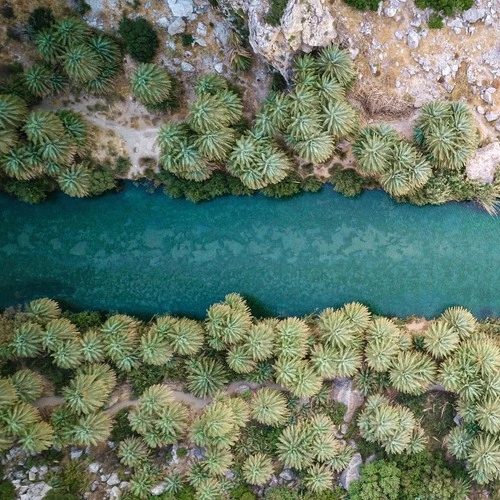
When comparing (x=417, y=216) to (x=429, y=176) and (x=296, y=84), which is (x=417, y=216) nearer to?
(x=429, y=176)

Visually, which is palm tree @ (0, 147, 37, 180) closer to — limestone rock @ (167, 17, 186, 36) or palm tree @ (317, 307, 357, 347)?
limestone rock @ (167, 17, 186, 36)

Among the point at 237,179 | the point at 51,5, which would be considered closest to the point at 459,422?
the point at 237,179

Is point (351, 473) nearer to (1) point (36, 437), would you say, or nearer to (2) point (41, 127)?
(1) point (36, 437)

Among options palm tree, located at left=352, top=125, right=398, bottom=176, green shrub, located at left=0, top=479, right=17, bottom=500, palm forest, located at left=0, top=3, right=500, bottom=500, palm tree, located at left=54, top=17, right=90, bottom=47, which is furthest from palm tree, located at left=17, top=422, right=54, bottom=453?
palm tree, located at left=352, top=125, right=398, bottom=176

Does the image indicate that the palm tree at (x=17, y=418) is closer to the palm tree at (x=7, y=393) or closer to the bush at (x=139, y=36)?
the palm tree at (x=7, y=393)

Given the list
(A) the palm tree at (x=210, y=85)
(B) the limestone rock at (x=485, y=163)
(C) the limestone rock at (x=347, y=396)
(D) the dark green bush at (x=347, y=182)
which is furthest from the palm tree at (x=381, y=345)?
(A) the palm tree at (x=210, y=85)

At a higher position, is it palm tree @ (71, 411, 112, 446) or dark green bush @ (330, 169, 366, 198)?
dark green bush @ (330, 169, 366, 198)

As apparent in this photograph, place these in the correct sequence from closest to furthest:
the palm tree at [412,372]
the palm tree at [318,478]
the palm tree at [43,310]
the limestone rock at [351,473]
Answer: the palm tree at [412,372] → the palm tree at [318,478] → the limestone rock at [351,473] → the palm tree at [43,310]
